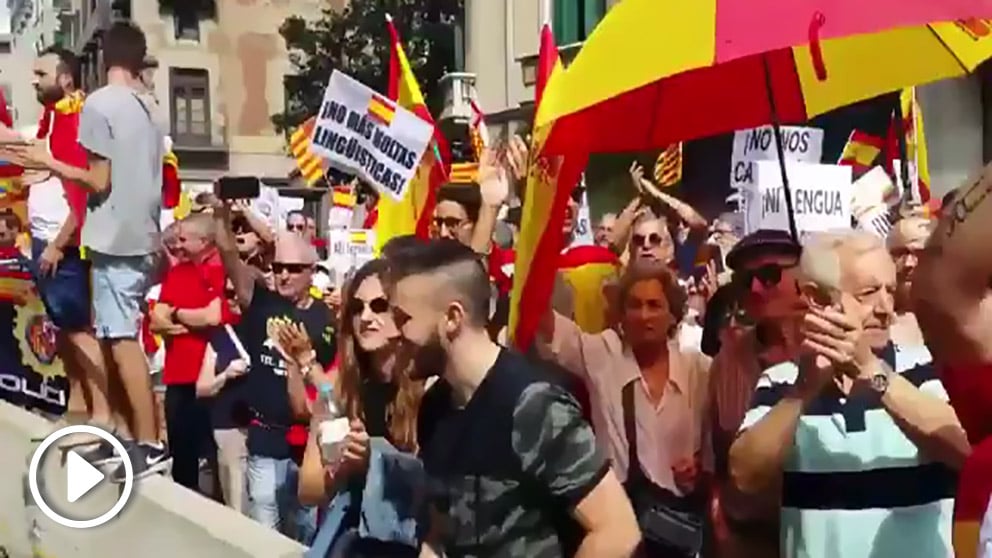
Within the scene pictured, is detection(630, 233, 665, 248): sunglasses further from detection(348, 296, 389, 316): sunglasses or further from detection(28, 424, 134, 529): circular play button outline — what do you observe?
detection(28, 424, 134, 529): circular play button outline

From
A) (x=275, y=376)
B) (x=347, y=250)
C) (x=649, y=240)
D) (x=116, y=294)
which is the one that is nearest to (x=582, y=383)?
(x=649, y=240)

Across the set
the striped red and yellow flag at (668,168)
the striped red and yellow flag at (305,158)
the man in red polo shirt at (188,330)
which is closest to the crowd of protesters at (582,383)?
the man in red polo shirt at (188,330)

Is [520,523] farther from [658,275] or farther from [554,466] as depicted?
[658,275]

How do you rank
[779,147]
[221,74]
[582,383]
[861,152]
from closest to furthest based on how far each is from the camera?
1. [779,147]
2. [582,383]
3. [861,152]
4. [221,74]

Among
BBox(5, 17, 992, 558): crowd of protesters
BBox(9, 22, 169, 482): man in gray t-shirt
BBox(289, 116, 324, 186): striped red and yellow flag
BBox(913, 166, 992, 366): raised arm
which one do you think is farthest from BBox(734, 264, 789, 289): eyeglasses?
BBox(289, 116, 324, 186): striped red and yellow flag

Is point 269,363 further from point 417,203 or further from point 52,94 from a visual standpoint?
point 52,94

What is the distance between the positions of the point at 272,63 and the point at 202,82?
233 cm

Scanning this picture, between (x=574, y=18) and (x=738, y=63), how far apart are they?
14.9 m

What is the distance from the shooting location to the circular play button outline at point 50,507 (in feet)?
19.8

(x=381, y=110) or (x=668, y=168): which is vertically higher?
(x=381, y=110)

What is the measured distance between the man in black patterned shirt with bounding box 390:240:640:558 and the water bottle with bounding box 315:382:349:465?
31.3 inches

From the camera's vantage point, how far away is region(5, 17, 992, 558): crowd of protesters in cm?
352

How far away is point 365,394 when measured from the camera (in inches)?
182

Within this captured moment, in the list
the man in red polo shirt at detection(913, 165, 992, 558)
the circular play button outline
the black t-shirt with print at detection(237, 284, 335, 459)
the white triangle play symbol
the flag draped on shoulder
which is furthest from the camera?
the black t-shirt with print at detection(237, 284, 335, 459)
